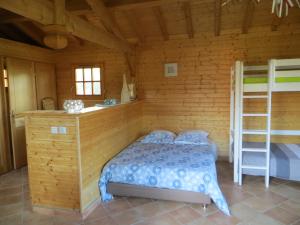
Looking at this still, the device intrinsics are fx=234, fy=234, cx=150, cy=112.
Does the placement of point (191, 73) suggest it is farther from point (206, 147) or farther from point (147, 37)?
point (206, 147)

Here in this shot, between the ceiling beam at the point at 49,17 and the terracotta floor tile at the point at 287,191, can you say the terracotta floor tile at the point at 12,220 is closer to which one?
the ceiling beam at the point at 49,17

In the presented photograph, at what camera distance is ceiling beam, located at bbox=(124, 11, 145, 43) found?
14.0ft

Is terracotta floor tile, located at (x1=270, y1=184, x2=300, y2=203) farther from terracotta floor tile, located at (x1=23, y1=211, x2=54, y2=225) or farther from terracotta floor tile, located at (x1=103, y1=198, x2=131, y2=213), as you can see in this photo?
terracotta floor tile, located at (x1=23, y1=211, x2=54, y2=225)

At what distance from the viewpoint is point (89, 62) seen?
536 centimetres

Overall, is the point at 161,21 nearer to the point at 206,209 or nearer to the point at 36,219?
the point at 206,209

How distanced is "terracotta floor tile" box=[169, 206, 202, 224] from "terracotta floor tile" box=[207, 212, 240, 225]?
0.16 m

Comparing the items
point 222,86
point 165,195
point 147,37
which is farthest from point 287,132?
point 147,37

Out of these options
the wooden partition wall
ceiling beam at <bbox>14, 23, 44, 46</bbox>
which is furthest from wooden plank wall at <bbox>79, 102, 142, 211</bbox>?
ceiling beam at <bbox>14, 23, 44, 46</bbox>

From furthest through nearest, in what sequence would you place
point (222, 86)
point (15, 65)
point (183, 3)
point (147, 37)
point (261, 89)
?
point (147, 37) < point (222, 86) < point (15, 65) < point (183, 3) < point (261, 89)

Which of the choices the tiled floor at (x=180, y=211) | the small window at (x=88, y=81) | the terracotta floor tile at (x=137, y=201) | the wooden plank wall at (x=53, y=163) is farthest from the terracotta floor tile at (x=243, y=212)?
the small window at (x=88, y=81)

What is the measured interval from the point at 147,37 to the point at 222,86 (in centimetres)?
186

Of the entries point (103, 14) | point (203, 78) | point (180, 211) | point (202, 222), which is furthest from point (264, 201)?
point (103, 14)

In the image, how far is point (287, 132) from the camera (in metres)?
4.41

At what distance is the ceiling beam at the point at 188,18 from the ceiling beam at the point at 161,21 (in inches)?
16.5
